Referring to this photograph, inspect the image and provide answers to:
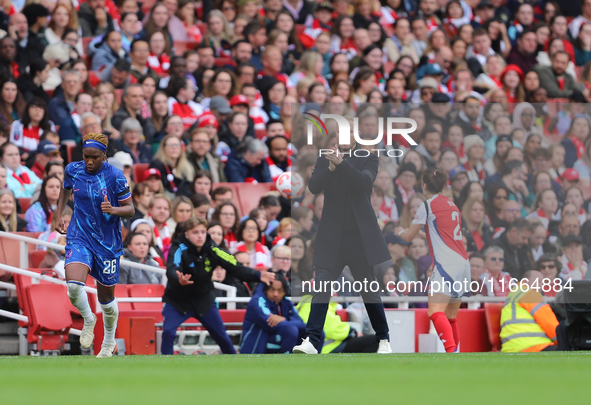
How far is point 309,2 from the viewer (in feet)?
65.7

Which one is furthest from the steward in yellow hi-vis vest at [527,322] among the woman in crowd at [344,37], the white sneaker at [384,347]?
the woman in crowd at [344,37]

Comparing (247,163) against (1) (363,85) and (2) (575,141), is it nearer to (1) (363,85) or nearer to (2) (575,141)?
(1) (363,85)

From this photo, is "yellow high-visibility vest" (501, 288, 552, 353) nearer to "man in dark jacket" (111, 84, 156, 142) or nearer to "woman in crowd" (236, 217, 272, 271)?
"woman in crowd" (236, 217, 272, 271)

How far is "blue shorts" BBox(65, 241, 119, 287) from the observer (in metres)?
8.63

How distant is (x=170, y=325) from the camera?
418 inches

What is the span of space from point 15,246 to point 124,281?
4.43ft

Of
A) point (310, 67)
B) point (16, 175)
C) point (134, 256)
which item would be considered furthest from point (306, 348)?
point (310, 67)

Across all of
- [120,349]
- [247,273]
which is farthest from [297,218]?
[120,349]

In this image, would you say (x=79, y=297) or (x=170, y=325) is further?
(x=170, y=325)

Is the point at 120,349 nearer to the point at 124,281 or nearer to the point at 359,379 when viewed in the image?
the point at 124,281

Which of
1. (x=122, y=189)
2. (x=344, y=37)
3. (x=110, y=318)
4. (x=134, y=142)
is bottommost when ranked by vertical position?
(x=110, y=318)

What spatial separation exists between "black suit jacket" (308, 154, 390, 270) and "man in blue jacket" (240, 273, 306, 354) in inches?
60.1

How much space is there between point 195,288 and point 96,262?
6.62 ft

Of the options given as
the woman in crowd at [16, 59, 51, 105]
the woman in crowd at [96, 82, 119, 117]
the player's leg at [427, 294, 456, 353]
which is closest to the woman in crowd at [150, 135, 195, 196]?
the woman in crowd at [96, 82, 119, 117]
